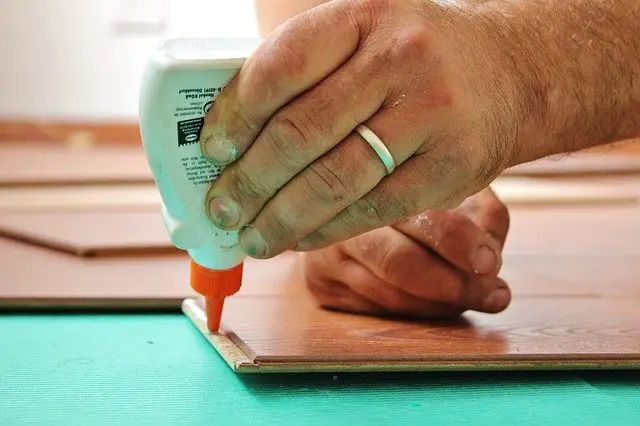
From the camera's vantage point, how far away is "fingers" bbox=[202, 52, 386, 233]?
625mm

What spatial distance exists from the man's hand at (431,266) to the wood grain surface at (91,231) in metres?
0.42

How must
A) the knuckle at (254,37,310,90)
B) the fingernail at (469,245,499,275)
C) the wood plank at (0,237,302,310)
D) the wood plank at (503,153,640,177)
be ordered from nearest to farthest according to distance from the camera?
the knuckle at (254,37,310,90) < the fingernail at (469,245,499,275) < the wood plank at (0,237,302,310) < the wood plank at (503,153,640,177)

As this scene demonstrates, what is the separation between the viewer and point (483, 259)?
85 cm

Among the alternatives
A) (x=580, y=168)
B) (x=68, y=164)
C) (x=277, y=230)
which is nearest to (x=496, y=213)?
(x=277, y=230)

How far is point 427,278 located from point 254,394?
248mm

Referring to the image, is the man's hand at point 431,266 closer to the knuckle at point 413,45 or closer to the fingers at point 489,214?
the fingers at point 489,214

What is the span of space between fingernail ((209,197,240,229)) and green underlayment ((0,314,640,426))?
5.6 inches

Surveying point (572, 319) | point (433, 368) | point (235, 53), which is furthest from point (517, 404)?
point (235, 53)

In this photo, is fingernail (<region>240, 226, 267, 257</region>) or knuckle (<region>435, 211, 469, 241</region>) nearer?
fingernail (<region>240, 226, 267, 257</region>)

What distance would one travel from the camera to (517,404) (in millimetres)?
687

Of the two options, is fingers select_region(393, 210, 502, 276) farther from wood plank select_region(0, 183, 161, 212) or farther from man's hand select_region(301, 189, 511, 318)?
wood plank select_region(0, 183, 161, 212)

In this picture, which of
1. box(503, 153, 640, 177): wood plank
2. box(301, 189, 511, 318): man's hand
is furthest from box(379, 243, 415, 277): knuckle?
box(503, 153, 640, 177): wood plank

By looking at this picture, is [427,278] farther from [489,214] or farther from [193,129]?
[193,129]

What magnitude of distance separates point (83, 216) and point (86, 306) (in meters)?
0.57
